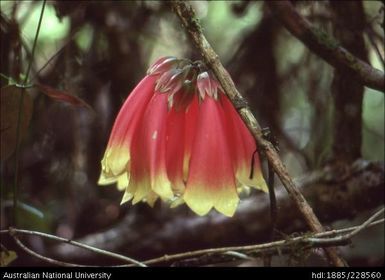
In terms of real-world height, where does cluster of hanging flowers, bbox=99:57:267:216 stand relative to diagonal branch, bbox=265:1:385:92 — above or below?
below

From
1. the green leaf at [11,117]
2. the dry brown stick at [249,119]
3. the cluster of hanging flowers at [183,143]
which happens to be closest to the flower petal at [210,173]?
the cluster of hanging flowers at [183,143]

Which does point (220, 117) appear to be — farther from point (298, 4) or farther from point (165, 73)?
point (298, 4)

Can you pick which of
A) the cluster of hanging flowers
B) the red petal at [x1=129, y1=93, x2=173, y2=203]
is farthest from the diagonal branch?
the red petal at [x1=129, y1=93, x2=173, y2=203]

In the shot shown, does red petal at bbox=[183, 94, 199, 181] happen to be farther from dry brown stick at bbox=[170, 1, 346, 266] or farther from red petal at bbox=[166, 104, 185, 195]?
dry brown stick at bbox=[170, 1, 346, 266]
